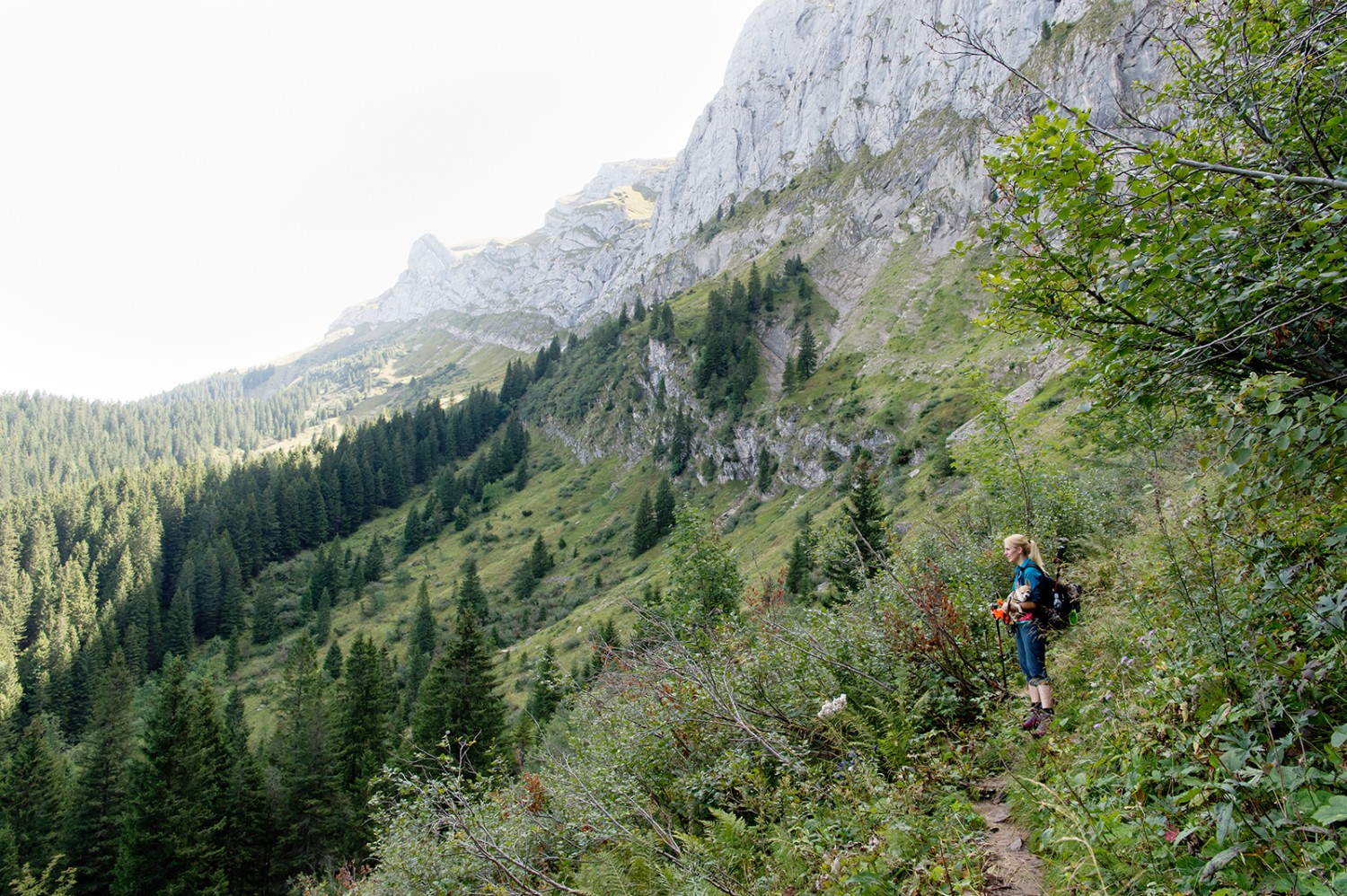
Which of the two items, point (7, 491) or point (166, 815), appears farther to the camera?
point (7, 491)

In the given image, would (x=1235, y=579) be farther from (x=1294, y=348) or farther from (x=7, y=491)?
(x=7, y=491)

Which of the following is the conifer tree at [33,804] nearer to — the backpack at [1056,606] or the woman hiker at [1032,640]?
the woman hiker at [1032,640]

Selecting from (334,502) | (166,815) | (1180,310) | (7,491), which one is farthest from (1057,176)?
(7,491)

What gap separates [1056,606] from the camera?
22.6ft

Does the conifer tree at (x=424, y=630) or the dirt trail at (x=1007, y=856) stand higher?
the dirt trail at (x=1007, y=856)

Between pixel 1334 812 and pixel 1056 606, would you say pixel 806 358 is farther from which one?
pixel 1334 812

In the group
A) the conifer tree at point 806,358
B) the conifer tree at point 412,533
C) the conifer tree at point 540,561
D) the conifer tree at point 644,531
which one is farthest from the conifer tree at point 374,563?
the conifer tree at point 806,358

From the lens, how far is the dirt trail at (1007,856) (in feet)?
14.0

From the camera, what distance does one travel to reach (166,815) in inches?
1093

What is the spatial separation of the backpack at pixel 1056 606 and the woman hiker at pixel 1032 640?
0.20ft

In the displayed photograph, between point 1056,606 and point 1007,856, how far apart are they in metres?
3.19

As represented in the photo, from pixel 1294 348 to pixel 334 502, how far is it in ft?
435

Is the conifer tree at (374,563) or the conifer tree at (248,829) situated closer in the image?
the conifer tree at (248,829)

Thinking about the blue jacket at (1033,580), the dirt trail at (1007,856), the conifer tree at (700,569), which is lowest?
the conifer tree at (700,569)
